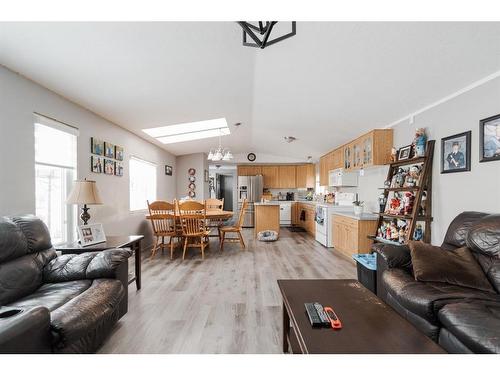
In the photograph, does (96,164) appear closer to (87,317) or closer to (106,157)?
(106,157)

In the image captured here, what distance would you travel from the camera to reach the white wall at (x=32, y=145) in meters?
2.12

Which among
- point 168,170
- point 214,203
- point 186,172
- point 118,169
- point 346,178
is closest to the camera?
point 118,169

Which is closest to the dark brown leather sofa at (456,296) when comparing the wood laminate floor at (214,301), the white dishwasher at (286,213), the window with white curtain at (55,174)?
the wood laminate floor at (214,301)

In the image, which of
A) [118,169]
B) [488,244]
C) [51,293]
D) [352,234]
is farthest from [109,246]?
[352,234]

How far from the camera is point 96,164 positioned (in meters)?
3.38

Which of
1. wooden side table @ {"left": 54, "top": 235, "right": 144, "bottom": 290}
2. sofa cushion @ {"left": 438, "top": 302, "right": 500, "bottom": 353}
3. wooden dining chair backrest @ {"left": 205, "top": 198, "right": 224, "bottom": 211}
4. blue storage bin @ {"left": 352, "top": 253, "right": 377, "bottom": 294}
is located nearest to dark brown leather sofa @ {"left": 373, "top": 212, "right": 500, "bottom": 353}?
sofa cushion @ {"left": 438, "top": 302, "right": 500, "bottom": 353}

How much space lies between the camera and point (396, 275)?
204cm

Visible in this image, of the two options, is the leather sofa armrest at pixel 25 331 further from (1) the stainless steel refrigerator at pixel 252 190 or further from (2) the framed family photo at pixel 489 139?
(1) the stainless steel refrigerator at pixel 252 190

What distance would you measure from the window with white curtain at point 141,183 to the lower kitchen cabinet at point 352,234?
3.78m

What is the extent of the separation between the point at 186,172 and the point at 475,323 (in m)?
6.71

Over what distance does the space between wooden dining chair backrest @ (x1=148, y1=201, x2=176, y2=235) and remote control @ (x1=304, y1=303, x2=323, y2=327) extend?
3.34 m

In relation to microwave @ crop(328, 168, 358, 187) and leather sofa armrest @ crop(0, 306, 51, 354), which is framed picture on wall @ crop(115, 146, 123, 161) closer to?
leather sofa armrest @ crop(0, 306, 51, 354)

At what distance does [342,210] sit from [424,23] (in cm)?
385

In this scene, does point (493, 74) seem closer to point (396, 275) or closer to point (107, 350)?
point (396, 275)
